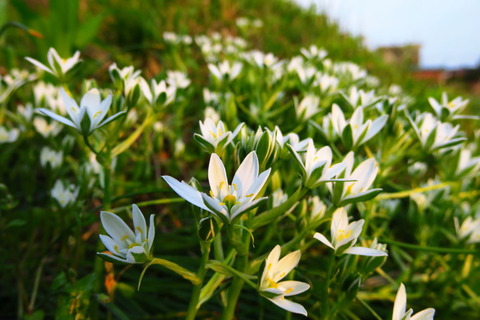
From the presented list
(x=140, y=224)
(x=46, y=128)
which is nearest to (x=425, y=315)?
(x=140, y=224)

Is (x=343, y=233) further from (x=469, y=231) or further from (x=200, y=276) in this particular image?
(x=469, y=231)

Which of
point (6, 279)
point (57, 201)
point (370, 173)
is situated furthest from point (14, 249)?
point (370, 173)

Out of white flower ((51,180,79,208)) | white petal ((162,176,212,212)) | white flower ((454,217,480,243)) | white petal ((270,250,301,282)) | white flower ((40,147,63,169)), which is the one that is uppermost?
white petal ((162,176,212,212))

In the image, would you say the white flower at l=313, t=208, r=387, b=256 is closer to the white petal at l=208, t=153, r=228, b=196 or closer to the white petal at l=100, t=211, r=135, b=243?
the white petal at l=208, t=153, r=228, b=196

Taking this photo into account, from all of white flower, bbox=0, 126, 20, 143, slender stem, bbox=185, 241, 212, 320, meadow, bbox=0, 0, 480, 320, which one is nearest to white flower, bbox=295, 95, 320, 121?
meadow, bbox=0, 0, 480, 320

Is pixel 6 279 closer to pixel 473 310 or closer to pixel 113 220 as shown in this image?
pixel 113 220

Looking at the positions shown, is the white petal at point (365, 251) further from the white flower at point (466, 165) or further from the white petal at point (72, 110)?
the white flower at point (466, 165)
